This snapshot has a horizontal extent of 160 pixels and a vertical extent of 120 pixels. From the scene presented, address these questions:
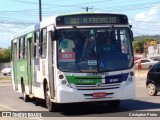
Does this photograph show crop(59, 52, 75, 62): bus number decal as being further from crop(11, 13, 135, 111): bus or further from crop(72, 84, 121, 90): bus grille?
crop(72, 84, 121, 90): bus grille

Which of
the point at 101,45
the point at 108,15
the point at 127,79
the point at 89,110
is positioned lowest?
the point at 89,110

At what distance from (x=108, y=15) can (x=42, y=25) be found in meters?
2.67

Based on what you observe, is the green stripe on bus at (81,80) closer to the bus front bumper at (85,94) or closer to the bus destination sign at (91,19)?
the bus front bumper at (85,94)

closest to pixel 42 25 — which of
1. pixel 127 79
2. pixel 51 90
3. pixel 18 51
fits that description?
pixel 51 90

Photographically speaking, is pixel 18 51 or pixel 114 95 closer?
pixel 114 95

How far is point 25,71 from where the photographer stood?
2039 centimetres

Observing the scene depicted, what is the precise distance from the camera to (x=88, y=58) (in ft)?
48.2

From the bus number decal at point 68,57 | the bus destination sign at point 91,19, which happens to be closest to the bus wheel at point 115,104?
the bus number decal at point 68,57

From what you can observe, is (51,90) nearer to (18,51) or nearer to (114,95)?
(114,95)

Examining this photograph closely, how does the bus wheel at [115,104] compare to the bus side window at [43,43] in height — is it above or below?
below

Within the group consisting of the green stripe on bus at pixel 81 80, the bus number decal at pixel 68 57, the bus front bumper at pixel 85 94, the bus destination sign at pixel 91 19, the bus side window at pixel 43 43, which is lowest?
the bus front bumper at pixel 85 94

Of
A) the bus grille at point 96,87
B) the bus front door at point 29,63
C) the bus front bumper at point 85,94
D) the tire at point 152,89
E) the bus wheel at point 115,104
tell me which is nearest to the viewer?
the bus front bumper at point 85,94

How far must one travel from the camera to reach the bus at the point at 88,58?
47.7ft

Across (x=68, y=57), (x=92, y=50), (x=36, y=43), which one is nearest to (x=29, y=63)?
(x=36, y=43)
